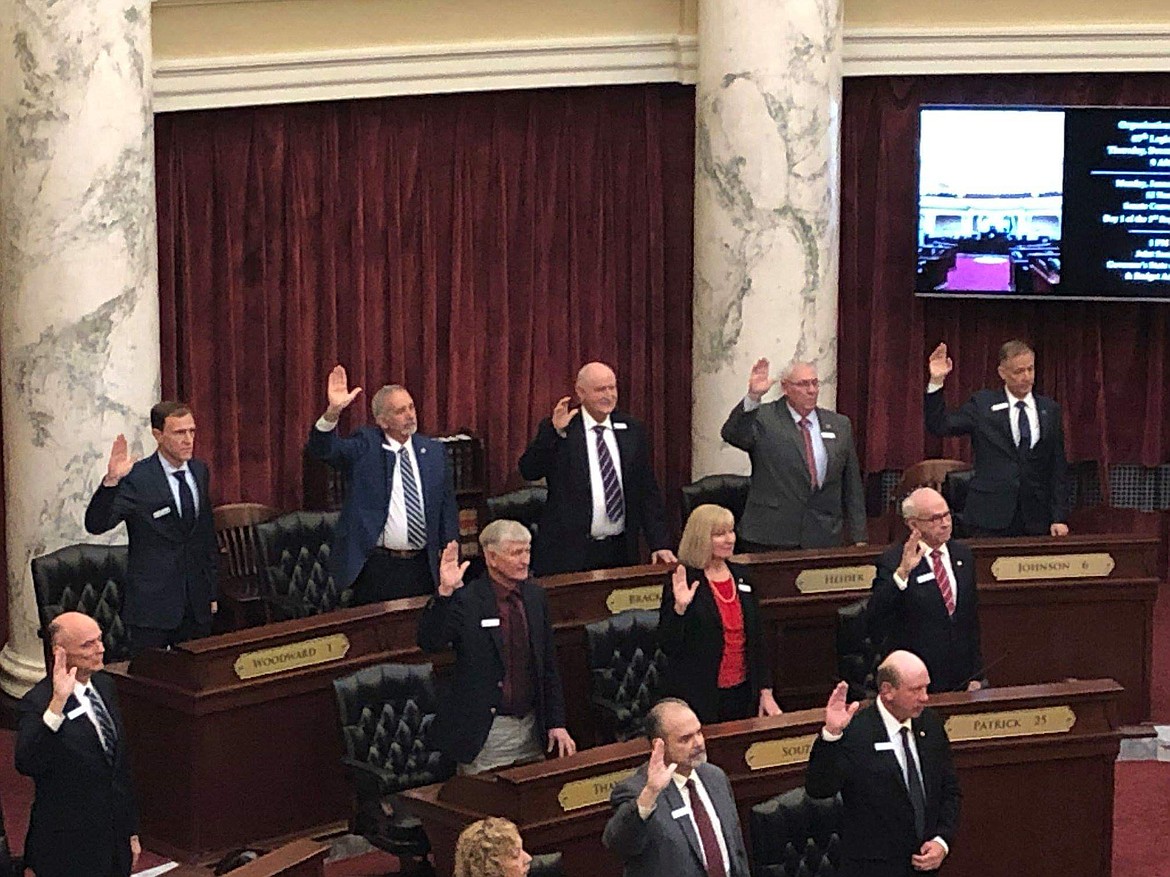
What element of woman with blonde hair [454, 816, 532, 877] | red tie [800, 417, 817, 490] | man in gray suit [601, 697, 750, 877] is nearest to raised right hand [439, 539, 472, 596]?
man in gray suit [601, 697, 750, 877]

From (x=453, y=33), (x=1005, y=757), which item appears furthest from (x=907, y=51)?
(x=1005, y=757)

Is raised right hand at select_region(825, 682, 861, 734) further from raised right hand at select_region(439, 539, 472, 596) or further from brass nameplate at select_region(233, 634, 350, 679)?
brass nameplate at select_region(233, 634, 350, 679)

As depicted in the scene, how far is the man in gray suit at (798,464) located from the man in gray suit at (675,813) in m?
2.97

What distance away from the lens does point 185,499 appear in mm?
8406

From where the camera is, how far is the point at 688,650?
7656 millimetres

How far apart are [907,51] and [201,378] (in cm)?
377

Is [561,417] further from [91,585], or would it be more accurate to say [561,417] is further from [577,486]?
[91,585]

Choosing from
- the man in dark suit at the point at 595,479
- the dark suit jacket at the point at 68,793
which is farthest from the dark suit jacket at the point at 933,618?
the dark suit jacket at the point at 68,793

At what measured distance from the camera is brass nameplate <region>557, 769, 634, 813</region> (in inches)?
282

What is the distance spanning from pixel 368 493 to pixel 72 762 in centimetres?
229

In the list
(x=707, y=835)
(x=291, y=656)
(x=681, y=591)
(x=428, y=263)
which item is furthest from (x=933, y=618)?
(x=428, y=263)

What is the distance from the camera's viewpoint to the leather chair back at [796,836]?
7035 mm

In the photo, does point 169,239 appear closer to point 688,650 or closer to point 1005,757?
point 688,650

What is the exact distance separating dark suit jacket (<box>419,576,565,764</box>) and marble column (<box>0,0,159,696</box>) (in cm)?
242
